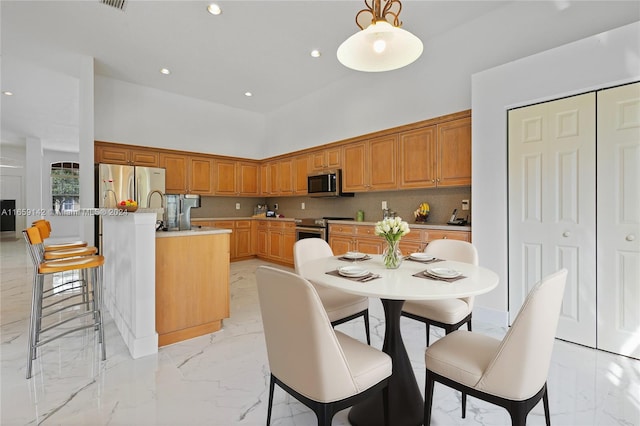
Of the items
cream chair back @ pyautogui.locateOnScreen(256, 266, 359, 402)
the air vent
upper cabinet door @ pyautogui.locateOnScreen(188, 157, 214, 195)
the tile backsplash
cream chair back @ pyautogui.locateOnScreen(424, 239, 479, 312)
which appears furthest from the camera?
upper cabinet door @ pyautogui.locateOnScreen(188, 157, 214, 195)

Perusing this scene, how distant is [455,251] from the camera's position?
2340 mm

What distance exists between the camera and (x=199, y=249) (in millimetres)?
2654

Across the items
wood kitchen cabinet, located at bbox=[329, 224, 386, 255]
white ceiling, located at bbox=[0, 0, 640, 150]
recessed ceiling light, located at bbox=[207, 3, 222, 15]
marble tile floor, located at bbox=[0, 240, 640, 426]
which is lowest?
marble tile floor, located at bbox=[0, 240, 640, 426]

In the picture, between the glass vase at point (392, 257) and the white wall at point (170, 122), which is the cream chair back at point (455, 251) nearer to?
the glass vase at point (392, 257)

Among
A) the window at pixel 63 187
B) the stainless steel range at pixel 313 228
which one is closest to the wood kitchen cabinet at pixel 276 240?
the stainless steel range at pixel 313 228

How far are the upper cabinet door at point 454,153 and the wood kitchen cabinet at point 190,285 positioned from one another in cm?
258

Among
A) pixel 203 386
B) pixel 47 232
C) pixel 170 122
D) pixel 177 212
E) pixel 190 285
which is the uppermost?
pixel 170 122

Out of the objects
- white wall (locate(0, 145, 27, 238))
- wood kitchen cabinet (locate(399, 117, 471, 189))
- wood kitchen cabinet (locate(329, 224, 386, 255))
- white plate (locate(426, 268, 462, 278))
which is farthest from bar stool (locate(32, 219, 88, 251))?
white wall (locate(0, 145, 27, 238))

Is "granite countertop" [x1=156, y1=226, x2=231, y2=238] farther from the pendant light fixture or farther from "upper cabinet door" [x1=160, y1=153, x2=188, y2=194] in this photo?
"upper cabinet door" [x1=160, y1=153, x2=188, y2=194]

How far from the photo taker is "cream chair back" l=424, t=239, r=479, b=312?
2.22 metres

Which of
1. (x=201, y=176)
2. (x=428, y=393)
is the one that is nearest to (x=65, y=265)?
(x=428, y=393)

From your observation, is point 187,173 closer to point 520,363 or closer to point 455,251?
point 455,251

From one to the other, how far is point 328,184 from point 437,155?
186 cm

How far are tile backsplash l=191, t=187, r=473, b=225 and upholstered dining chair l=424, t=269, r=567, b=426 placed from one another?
2652 mm
